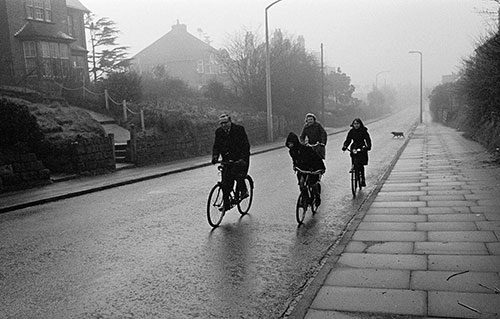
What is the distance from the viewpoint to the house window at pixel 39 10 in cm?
3316

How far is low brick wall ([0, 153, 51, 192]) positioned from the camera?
13086 millimetres

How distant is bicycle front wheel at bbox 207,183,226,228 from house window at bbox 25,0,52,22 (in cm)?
2984

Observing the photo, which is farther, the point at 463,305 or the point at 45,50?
the point at 45,50

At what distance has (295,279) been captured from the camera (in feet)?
18.0

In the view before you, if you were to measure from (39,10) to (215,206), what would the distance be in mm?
31013

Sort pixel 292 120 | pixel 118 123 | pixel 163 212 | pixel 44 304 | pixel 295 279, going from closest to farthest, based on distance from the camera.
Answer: pixel 44 304 → pixel 295 279 → pixel 163 212 → pixel 118 123 → pixel 292 120

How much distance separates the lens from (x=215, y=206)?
27.3 feet

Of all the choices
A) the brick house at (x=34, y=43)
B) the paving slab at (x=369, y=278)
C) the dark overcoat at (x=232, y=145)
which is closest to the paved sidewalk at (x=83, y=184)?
the dark overcoat at (x=232, y=145)

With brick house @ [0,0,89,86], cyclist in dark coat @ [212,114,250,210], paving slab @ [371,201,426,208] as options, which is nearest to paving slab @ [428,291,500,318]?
cyclist in dark coat @ [212,114,250,210]

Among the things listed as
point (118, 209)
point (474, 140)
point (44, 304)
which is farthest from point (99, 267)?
point (474, 140)

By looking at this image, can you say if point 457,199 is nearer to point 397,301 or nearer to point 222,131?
point 222,131

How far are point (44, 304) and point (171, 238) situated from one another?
8.98 feet

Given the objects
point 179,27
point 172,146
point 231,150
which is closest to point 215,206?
point 231,150

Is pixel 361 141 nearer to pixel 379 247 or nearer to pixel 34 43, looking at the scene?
pixel 379 247
